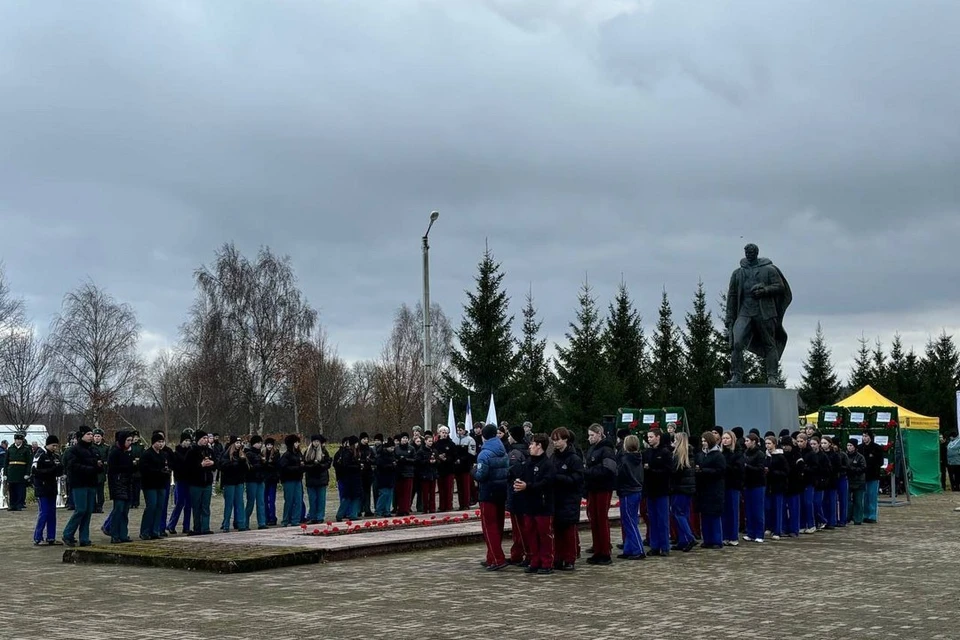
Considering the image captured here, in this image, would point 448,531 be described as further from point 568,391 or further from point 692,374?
point 692,374

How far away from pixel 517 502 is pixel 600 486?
4.29ft

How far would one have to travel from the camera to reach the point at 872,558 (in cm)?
1659

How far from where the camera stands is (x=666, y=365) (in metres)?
50.1

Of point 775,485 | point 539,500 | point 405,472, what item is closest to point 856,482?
point 775,485

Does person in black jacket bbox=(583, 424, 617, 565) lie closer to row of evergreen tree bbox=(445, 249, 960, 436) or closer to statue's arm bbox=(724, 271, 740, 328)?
statue's arm bbox=(724, 271, 740, 328)

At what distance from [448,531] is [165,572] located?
17.8 feet

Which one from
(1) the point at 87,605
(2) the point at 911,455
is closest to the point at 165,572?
(1) the point at 87,605

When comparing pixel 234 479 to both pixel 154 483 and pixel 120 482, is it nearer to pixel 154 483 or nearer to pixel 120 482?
pixel 154 483

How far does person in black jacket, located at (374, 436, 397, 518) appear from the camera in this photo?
23.2 meters

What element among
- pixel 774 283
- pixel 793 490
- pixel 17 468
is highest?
pixel 774 283

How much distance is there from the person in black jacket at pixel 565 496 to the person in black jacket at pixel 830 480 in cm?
804

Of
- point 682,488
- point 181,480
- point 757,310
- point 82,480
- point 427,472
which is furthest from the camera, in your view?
point 757,310

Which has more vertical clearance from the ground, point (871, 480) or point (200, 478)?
point (200, 478)

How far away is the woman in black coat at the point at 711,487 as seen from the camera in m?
17.4
